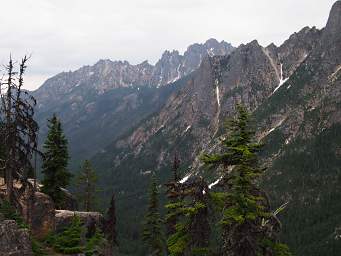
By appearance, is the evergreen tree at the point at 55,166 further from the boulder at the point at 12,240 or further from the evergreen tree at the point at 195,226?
the evergreen tree at the point at 195,226

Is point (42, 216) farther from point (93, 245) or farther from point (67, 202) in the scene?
point (67, 202)

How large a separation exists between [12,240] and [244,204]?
12952 mm

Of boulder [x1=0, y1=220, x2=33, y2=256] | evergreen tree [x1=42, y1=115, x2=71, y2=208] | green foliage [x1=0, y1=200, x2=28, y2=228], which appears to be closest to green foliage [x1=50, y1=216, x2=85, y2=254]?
green foliage [x1=0, y1=200, x2=28, y2=228]

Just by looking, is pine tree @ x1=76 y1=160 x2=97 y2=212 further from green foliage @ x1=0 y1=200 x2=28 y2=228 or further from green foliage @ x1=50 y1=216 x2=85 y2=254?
green foliage @ x1=0 y1=200 x2=28 y2=228

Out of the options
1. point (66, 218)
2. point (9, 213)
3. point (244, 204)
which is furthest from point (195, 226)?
point (66, 218)

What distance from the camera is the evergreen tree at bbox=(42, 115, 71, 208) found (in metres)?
50.4

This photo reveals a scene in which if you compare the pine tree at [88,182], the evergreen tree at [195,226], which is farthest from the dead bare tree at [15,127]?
the pine tree at [88,182]

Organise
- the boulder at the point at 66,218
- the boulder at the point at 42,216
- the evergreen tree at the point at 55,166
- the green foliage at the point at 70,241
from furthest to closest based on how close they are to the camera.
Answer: the evergreen tree at the point at 55,166 < the boulder at the point at 66,218 < the boulder at the point at 42,216 < the green foliage at the point at 70,241

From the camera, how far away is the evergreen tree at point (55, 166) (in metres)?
50.4

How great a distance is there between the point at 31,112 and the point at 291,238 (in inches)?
6917

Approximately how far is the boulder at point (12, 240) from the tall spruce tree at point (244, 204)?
1128 centimetres

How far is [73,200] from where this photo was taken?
2311 inches

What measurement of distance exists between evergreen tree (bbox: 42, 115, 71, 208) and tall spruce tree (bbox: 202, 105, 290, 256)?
31.8 meters

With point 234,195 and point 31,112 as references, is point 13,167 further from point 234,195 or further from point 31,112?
point 234,195
